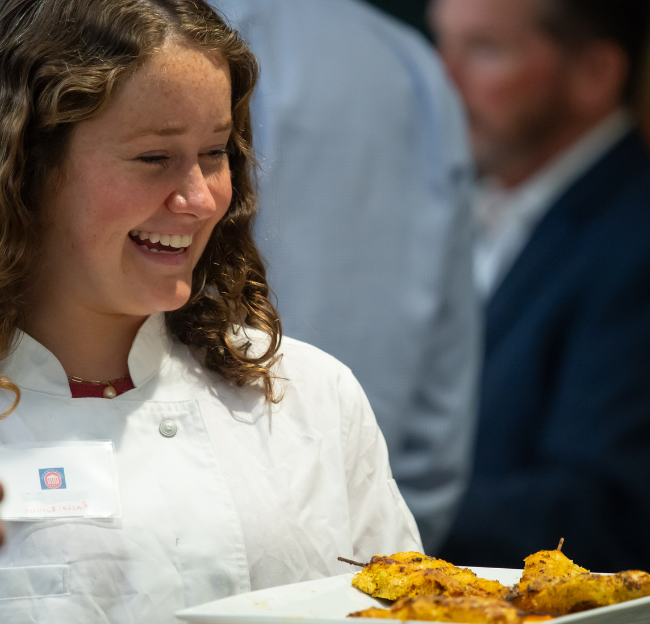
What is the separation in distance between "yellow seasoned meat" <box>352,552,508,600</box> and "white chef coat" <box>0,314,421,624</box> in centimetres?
22

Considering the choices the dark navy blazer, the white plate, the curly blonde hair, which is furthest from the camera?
the dark navy blazer

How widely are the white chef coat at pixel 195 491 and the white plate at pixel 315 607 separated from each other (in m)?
0.19

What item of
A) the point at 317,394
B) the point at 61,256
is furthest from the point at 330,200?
the point at 61,256

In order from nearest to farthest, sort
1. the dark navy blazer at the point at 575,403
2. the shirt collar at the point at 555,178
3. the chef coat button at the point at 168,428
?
the chef coat button at the point at 168,428 < the dark navy blazer at the point at 575,403 < the shirt collar at the point at 555,178

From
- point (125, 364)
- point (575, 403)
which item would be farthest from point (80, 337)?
point (575, 403)

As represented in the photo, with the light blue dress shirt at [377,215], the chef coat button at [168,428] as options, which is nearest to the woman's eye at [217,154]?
the chef coat button at [168,428]

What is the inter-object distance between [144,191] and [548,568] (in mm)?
781

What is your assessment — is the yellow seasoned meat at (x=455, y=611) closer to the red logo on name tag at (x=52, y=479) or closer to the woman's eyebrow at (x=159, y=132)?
the red logo on name tag at (x=52, y=479)

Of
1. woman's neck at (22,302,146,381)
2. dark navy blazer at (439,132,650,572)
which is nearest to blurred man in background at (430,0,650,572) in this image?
dark navy blazer at (439,132,650,572)

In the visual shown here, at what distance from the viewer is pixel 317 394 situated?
1.61m

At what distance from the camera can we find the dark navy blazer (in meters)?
3.33

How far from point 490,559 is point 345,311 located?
1242 mm

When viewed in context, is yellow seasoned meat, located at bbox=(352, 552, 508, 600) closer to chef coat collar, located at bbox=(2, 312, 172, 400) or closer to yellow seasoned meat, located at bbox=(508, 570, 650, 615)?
yellow seasoned meat, located at bbox=(508, 570, 650, 615)

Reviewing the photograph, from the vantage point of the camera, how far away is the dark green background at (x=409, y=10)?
3.62m
